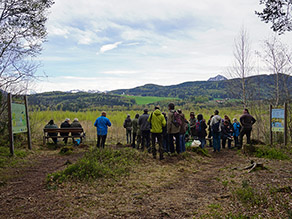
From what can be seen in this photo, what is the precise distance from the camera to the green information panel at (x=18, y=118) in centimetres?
964

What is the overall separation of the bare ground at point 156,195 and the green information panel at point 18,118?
110 inches

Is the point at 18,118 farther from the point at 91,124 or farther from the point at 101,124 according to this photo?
the point at 91,124

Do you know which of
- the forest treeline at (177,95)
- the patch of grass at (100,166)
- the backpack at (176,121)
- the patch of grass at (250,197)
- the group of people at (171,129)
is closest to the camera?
the patch of grass at (250,197)

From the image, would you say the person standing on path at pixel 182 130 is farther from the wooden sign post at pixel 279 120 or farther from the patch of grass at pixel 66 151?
the patch of grass at pixel 66 151

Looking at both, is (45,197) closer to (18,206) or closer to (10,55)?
(18,206)

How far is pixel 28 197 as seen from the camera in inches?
198

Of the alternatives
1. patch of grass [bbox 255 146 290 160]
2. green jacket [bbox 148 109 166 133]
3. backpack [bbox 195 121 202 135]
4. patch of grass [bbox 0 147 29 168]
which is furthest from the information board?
patch of grass [bbox 0 147 29 168]

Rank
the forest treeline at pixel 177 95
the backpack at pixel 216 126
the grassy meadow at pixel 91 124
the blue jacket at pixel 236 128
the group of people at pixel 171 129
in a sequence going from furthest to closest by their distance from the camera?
the forest treeline at pixel 177 95, the grassy meadow at pixel 91 124, the blue jacket at pixel 236 128, the backpack at pixel 216 126, the group of people at pixel 171 129

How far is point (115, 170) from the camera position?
6.63 meters

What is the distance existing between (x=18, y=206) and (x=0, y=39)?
26.5 ft

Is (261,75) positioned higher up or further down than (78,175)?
higher up

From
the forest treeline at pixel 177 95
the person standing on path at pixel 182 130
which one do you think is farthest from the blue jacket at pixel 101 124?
the forest treeline at pixel 177 95

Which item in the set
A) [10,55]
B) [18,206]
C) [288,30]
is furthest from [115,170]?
[10,55]

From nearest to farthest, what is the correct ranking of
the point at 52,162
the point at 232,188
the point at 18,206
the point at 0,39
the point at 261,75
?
the point at 18,206 → the point at 232,188 → the point at 52,162 → the point at 0,39 → the point at 261,75
